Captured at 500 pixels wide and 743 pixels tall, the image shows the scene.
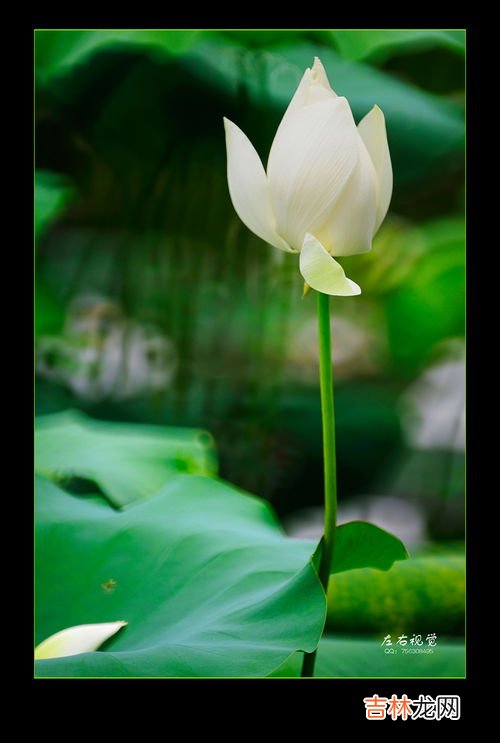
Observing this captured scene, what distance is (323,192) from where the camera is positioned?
81 cm

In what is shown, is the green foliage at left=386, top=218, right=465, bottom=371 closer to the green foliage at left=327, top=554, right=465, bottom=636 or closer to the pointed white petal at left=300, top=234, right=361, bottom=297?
the green foliage at left=327, top=554, right=465, bottom=636

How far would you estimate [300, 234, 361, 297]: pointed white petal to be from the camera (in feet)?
2.56

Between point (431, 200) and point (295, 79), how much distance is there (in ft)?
0.81

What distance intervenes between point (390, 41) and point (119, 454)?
0.65 meters

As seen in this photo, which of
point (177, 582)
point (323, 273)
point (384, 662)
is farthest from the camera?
point (384, 662)

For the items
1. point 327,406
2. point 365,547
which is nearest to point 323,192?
point 327,406

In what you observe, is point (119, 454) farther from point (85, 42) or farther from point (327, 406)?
point (85, 42)

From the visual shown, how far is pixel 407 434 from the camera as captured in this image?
125cm

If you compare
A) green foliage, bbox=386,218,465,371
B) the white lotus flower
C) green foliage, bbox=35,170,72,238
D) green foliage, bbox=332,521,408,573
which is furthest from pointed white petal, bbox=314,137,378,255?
green foliage, bbox=35,170,72,238

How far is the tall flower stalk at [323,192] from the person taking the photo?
811 millimetres

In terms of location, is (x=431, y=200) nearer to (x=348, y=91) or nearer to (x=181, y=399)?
(x=348, y=91)

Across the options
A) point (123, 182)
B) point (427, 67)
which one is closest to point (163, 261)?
point (123, 182)

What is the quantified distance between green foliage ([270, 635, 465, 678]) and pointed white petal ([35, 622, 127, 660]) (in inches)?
10.7

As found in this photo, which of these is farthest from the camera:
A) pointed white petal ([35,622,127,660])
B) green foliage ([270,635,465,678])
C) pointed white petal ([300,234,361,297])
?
green foliage ([270,635,465,678])
